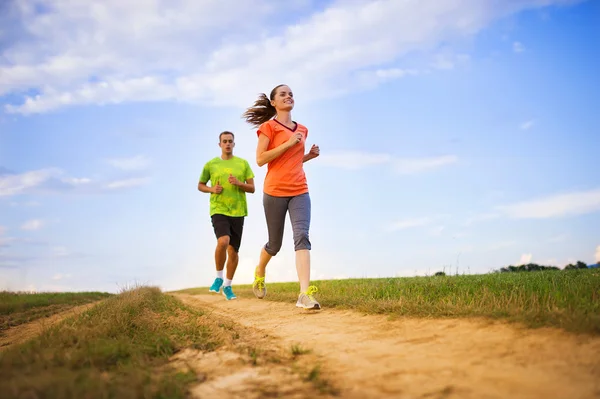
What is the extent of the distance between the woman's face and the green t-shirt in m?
3.52

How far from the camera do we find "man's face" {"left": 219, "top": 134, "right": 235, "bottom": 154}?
32.8 feet

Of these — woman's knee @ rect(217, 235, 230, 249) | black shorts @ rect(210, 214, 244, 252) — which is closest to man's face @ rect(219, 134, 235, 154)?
black shorts @ rect(210, 214, 244, 252)

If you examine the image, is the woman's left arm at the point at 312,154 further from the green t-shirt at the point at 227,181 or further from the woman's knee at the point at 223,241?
the woman's knee at the point at 223,241

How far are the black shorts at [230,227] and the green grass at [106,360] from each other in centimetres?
410

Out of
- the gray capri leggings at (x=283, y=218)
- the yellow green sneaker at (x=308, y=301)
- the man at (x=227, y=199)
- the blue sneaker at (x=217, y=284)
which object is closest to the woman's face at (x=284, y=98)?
the gray capri leggings at (x=283, y=218)

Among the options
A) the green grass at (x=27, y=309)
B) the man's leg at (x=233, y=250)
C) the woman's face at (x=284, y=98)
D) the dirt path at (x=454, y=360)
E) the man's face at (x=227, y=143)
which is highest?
the man's face at (x=227, y=143)

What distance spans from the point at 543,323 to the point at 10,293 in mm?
17622

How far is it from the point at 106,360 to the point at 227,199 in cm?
635

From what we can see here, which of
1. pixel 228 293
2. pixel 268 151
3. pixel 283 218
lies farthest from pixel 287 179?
pixel 228 293

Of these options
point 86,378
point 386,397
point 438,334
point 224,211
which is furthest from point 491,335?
point 224,211

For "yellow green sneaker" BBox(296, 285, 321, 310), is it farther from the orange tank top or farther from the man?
the man

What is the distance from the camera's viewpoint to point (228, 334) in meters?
4.61

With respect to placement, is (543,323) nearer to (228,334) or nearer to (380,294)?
(228,334)

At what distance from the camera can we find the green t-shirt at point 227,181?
31.9ft
